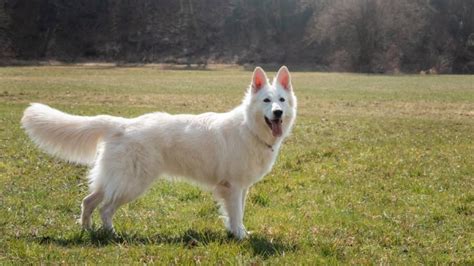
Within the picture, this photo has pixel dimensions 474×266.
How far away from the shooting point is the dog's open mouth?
7.15 meters

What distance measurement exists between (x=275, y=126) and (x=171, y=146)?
156 cm

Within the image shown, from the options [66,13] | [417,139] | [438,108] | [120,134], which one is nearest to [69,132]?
[120,134]

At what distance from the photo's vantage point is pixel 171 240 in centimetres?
660

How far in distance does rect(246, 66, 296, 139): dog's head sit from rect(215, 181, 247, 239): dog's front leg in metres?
0.95

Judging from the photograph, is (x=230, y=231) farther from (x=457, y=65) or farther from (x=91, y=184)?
(x=457, y=65)

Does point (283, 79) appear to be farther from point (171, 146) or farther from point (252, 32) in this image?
point (252, 32)

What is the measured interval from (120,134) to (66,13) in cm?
11619

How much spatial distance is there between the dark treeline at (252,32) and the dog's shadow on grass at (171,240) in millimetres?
77546

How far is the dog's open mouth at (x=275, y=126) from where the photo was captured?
7.15 m

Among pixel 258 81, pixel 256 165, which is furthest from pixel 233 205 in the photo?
pixel 258 81

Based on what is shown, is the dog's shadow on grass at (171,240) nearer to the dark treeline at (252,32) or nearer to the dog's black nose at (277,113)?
the dog's black nose at (277,113)

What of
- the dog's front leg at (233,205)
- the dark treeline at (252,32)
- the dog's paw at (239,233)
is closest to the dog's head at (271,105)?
the dog's front leg at (233,205)

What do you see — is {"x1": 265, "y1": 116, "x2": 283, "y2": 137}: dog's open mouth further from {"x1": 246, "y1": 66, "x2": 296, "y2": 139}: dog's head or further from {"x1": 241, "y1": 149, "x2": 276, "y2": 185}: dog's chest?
{"x1": 241, "y1": 149, "x2": 276, "y2": 185}: dog's chest

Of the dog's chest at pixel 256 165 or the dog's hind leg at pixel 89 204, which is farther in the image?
the dog's chest at pixel 256 165
